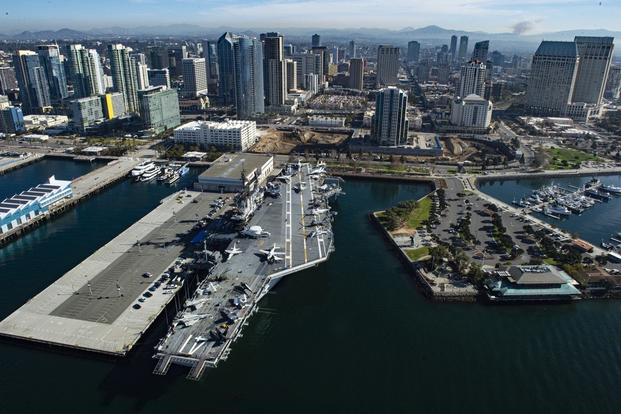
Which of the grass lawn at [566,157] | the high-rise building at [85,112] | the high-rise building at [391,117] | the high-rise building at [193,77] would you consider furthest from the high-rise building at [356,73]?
the high-rise building at [85,112]

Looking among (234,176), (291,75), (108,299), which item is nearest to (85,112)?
(234,176)

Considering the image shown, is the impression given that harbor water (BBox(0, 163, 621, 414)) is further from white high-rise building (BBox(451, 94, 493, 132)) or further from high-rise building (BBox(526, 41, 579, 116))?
high-rise building (BBox(526, 41, 579, 116))

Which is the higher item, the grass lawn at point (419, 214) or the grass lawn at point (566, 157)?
the grass lawn at point (566, 157)

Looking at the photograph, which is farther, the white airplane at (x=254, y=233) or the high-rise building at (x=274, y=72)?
the high-rise building at (x=274, y=72)

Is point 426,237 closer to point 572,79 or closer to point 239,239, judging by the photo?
point 239,239

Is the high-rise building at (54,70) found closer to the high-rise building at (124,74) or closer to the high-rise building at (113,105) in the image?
the high-rise building at (124,74)

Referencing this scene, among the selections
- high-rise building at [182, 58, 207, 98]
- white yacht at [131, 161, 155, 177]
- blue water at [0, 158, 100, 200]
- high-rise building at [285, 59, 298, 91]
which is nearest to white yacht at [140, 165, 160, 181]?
white yacht at [131, 161, 155, 177]
